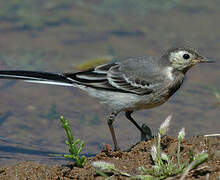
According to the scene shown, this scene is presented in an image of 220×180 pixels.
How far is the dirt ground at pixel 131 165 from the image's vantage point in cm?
Answer: 536

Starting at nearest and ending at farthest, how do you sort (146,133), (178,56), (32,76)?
(146,133) → (178,56) → (32,76)

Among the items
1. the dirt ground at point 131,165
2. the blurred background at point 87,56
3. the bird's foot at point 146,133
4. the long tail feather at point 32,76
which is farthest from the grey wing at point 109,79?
the dirt ground at point 131,165

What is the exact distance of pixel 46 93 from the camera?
9.67m

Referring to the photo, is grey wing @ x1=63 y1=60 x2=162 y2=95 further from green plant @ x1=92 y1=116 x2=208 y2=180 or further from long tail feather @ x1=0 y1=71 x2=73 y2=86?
green plant @ x1=92 y1=116 x2=208 y2=180

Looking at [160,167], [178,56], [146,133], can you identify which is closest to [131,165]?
[160,167]

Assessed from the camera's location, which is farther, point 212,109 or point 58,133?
point 212,109

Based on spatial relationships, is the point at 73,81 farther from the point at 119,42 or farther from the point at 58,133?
the point at 119,42

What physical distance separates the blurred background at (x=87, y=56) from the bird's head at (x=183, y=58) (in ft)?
4.34

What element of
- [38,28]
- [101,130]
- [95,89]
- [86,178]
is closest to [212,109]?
[101,130]

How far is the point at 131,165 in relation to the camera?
573 centimetres

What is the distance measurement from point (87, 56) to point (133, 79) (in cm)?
401

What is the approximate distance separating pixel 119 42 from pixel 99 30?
87 centimetres

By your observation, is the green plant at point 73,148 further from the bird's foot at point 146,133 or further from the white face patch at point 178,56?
the white face patch at point 178,56

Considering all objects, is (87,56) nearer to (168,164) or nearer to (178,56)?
(178,56)
